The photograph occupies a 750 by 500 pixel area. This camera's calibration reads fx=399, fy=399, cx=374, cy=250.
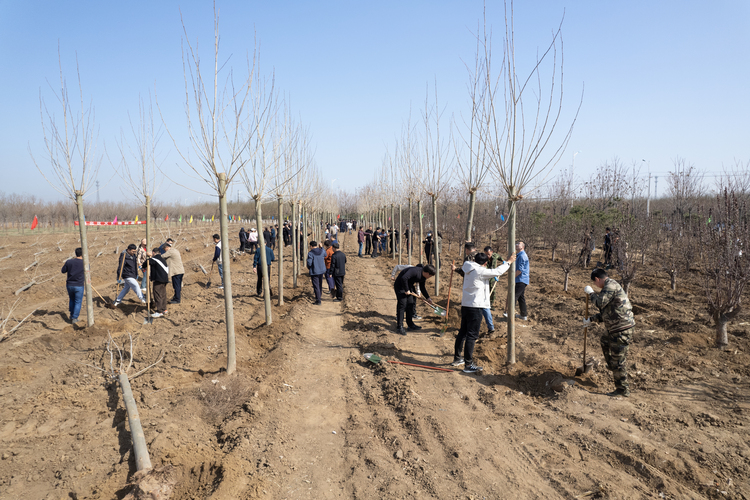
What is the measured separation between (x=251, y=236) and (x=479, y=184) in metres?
13.5

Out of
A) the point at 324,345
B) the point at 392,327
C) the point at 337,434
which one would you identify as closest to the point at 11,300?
the point at 324,345

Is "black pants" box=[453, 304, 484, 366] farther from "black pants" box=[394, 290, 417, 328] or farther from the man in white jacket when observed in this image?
"black pants" box=[394, 290, 417, 328]

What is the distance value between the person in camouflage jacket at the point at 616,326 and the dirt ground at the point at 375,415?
0.29 meters

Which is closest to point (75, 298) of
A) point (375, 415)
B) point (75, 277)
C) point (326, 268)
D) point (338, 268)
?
point (75, 277)

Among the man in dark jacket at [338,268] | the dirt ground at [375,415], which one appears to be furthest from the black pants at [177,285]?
the man in dark jacket at [338,268]

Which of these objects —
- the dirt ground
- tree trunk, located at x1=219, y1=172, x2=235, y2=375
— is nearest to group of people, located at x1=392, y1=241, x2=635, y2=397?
the dirt ground

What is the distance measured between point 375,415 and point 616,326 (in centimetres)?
305

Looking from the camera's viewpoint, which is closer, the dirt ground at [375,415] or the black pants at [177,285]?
the dirt ground at [375,415]

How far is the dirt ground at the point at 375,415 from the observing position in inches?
134

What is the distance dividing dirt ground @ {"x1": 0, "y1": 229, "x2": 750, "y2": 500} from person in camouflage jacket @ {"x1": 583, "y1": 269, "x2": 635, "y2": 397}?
0.29 metres

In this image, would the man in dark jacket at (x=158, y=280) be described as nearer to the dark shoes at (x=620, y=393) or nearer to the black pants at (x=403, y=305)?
the black pants at (x=403, y=305)

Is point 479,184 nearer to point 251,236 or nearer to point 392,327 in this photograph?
point 392,327

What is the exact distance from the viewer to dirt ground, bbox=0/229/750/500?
3402 millimetres

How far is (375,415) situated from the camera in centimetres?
465
